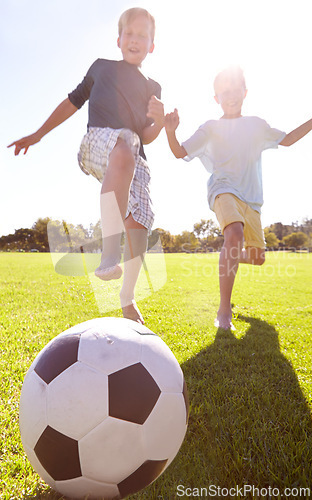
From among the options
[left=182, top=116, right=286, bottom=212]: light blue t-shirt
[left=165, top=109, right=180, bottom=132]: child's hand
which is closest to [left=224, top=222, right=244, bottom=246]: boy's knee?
[left=182, top=116, right=286, bottom=212]: light blue t-shirt

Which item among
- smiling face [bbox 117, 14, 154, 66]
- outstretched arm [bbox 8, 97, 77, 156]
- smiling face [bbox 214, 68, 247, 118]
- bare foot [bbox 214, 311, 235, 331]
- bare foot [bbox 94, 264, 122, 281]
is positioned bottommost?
bare foot [bbox 214, 311, 235, 331]

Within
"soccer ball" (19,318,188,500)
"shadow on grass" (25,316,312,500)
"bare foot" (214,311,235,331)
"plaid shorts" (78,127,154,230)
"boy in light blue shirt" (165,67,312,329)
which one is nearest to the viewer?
"soccer ball" (19,318,188,500)

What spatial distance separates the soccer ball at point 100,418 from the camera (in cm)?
117

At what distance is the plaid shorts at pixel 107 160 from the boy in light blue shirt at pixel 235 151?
61 cm

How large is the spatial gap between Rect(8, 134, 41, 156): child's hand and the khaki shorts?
2.22 meters

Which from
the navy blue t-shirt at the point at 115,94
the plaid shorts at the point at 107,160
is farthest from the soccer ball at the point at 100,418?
the navy blue t-shirt at the point at 115,94

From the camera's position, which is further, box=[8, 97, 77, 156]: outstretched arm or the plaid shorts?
box=[8, 97, 77, 156]: outstretched arm

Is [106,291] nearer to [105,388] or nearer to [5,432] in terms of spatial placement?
[5,432]

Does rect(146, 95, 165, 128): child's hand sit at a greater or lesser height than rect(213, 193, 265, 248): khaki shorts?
greater

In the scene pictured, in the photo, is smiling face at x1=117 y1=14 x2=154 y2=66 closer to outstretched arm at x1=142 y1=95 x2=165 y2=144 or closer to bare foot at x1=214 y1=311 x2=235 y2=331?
outstretched arm at x1=142 y1=95 x2=165 y2=144

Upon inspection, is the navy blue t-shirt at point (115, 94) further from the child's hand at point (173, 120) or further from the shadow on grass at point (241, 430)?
the shadow on grass at point (241, 430)

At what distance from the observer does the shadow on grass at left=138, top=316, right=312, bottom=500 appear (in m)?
1.30

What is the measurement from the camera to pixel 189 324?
3.77 meters

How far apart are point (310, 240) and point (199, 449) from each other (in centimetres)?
9474
